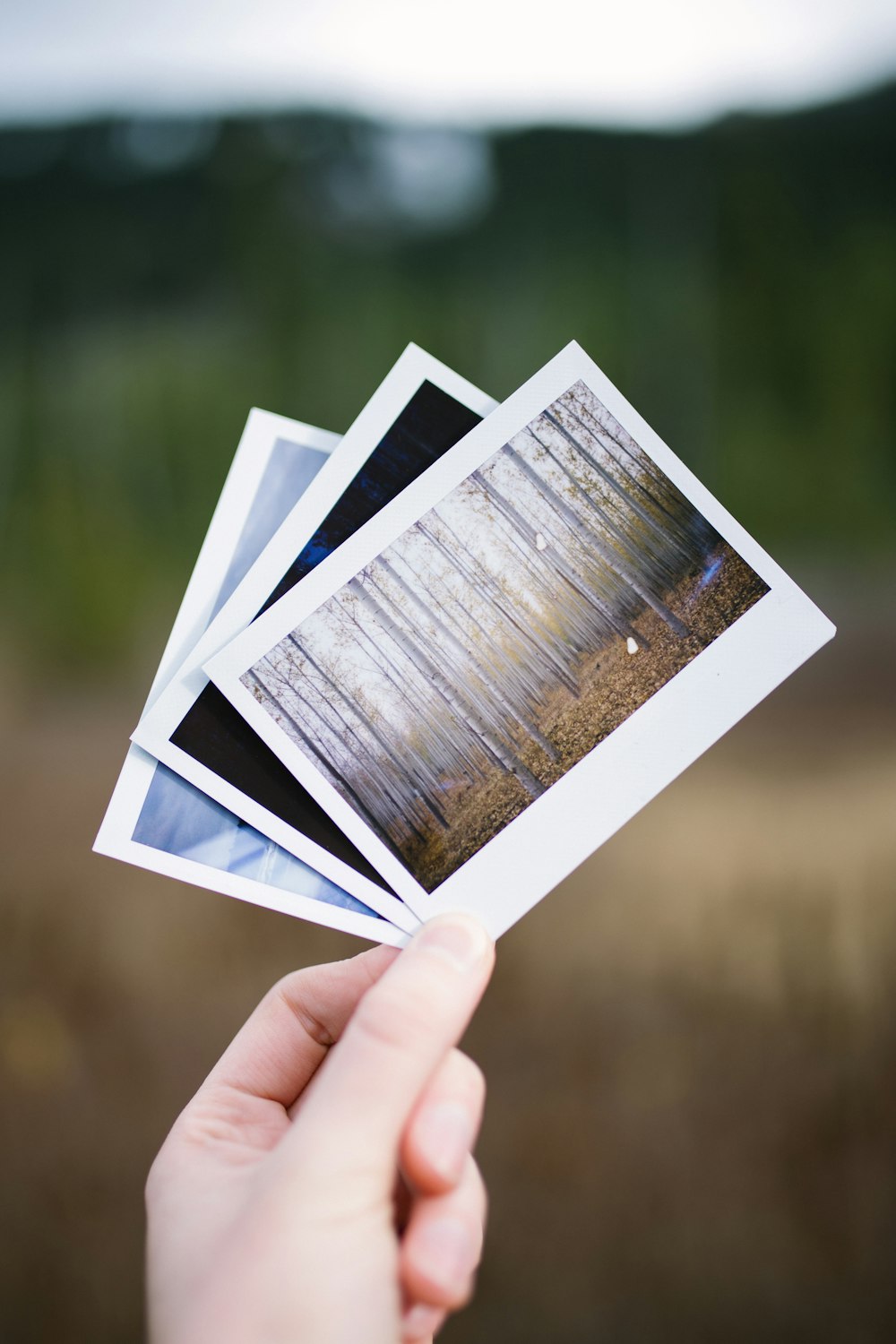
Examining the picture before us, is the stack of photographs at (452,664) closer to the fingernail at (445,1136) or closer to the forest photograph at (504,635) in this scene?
the forest photograph at (504,635)

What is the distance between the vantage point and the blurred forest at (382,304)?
2266 mm

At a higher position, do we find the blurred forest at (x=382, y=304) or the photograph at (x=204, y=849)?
the blurred forest at (x=382, y=304)

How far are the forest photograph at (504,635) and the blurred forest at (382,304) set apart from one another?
1.51m

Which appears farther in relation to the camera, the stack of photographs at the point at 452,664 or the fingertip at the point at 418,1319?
the stack of photographs at the point at 452,664

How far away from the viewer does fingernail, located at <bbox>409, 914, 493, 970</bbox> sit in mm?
630

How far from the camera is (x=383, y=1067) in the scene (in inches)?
22.0

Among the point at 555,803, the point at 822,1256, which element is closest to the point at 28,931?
the point at 555,803

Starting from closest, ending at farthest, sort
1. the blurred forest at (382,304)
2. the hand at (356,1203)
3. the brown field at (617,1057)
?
the hand at (356,1203) → the brown field at (617,1057) → the blurred forest at (382,304)

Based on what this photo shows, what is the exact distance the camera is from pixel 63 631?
2305mm

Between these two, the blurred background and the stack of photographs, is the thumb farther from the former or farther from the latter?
the blurred background

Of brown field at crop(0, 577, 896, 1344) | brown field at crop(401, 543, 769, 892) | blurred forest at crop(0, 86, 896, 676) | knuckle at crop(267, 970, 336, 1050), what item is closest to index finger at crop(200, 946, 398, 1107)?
knuckle at crop(267, 970, 336, 1050)

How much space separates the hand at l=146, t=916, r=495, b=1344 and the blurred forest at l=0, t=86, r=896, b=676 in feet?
6.17

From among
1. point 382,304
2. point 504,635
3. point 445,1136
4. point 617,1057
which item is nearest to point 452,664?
point 504,635

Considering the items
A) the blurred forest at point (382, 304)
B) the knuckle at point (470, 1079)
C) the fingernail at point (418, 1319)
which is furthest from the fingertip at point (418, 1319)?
the blurred forest at point (382, 304)
